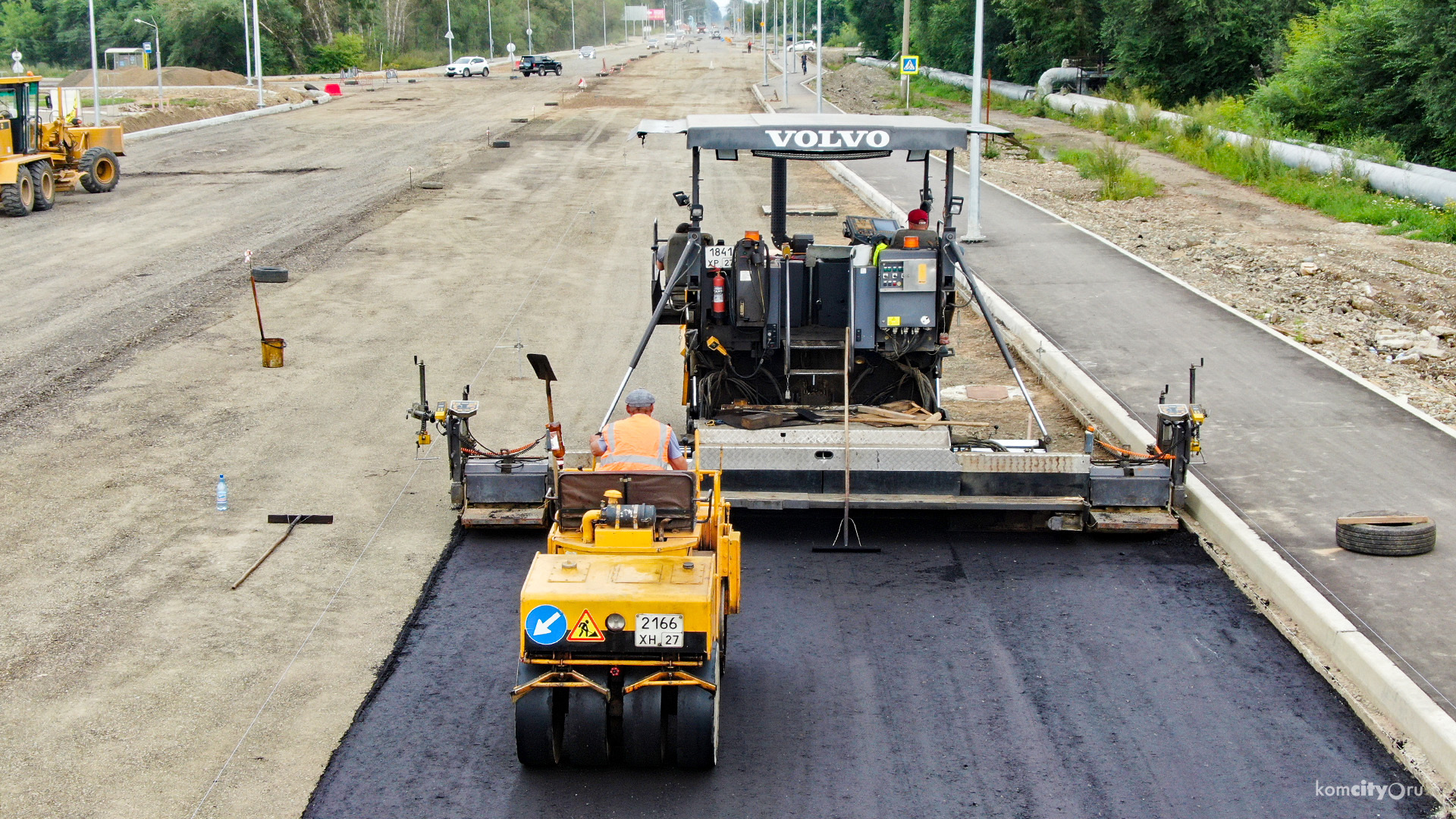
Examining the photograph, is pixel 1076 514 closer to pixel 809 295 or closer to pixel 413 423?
pixel 809 295

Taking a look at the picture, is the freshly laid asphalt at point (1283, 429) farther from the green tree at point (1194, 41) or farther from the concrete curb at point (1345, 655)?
the green tree at point (1194, 41)

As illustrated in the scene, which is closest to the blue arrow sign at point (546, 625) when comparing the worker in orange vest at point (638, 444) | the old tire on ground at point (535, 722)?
the old tire on ground at point (535, 722)

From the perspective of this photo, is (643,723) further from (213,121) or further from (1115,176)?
(213,121)

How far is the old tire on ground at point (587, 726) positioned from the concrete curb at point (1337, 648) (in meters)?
4.10

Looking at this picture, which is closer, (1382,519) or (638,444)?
(638,444)

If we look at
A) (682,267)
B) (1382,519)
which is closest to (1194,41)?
(1382,519)

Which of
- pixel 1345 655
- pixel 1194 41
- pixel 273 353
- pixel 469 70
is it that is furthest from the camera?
pixel 469 70

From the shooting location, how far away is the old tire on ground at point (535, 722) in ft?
21.7

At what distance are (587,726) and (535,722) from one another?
0.26m

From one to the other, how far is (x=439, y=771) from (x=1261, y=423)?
894cm

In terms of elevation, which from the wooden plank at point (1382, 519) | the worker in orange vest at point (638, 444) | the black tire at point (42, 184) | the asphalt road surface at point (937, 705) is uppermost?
the black tire at point (42, 184)

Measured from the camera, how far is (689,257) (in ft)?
36.0

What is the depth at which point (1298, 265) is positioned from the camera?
2056cm

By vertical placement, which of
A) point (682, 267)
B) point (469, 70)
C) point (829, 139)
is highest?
point (469, 70)
